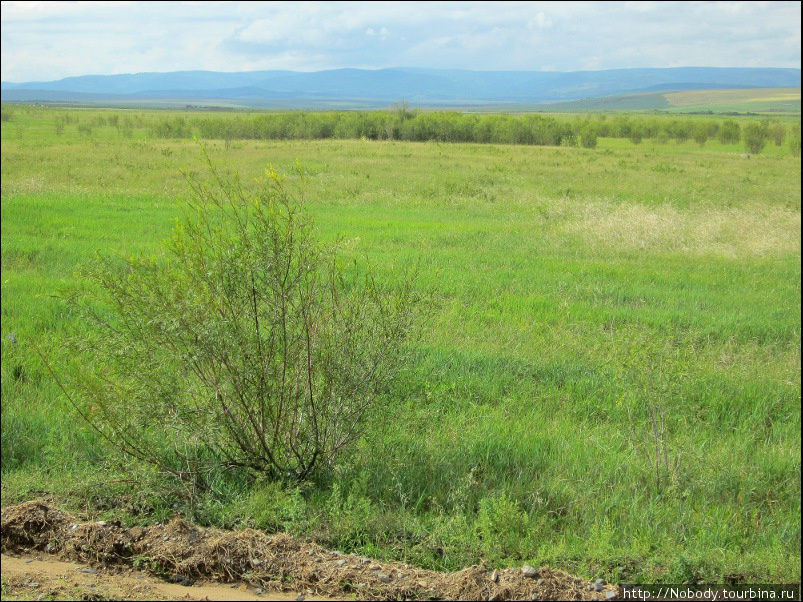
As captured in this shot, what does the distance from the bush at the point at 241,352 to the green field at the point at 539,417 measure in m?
0.32

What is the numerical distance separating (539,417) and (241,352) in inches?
121

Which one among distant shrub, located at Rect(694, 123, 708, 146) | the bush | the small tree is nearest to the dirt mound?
the bush

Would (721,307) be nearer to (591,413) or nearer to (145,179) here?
(591,413)

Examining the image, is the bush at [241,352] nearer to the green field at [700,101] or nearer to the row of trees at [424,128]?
the row of trees at [424,128]

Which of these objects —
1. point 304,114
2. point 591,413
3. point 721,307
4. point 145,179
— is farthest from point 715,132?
point 591,413

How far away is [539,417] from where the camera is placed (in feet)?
22.1

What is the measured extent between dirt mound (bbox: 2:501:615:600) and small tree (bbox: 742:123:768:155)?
65677 mm

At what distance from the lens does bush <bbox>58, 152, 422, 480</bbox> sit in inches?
208

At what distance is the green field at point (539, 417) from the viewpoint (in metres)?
4.80

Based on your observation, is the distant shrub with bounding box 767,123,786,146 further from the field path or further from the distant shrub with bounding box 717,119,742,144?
the field path

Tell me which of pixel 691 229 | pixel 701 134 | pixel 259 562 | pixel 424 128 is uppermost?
pixel 424 128

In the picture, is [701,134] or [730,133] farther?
[701,134]

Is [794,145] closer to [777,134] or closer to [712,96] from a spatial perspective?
[777,134]

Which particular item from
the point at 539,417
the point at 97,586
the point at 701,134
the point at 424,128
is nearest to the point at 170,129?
the point at 424,128
